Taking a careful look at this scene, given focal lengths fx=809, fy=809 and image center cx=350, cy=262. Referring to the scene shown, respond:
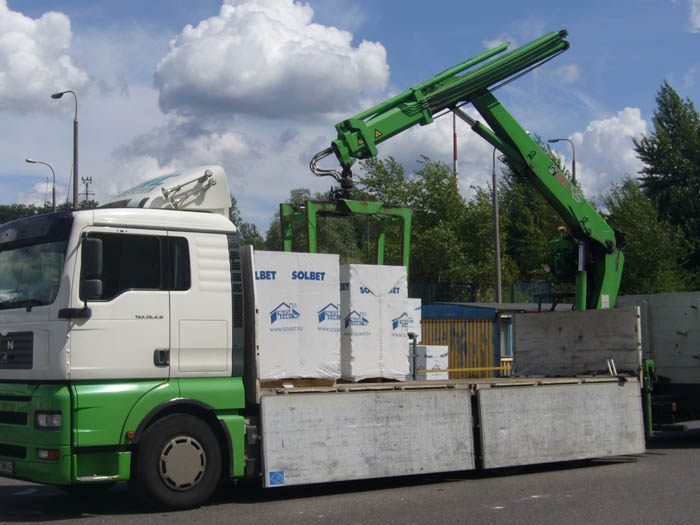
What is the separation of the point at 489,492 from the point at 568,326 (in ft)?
15.1

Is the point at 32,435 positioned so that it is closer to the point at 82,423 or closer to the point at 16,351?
the point at 82,423

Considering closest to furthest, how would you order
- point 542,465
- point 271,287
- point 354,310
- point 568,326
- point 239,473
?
1. point 239,473
2. point 271,287
3. point 354,310
4. point 542,465
5. point 568,326

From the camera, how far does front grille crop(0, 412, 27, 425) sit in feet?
25.7

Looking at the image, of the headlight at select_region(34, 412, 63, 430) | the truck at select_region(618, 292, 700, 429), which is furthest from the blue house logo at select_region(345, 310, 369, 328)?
the truck at select_region(618, 292, 700, 429)

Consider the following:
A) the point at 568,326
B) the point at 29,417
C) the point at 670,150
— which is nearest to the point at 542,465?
the point at 568,326

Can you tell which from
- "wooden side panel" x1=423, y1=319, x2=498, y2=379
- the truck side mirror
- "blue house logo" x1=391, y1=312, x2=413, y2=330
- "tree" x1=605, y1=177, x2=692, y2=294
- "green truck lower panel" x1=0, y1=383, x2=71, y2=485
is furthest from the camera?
"tree" x1=605, y1=177, x2=692, y2=294

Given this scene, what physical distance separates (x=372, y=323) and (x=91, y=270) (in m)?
3.67

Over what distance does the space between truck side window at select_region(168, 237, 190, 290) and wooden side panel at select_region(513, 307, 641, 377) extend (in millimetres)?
7060

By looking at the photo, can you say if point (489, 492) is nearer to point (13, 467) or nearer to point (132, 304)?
point (132, 304)

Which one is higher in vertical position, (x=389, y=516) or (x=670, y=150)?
(x=670, y=150)

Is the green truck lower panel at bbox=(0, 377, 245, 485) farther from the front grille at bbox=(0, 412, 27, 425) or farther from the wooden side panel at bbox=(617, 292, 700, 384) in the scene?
the wooden side panel at bbox=(617, 292, 700, 384)

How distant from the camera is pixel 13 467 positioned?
788cm

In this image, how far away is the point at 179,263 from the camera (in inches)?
332

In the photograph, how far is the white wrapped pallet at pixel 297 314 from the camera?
9.12m
